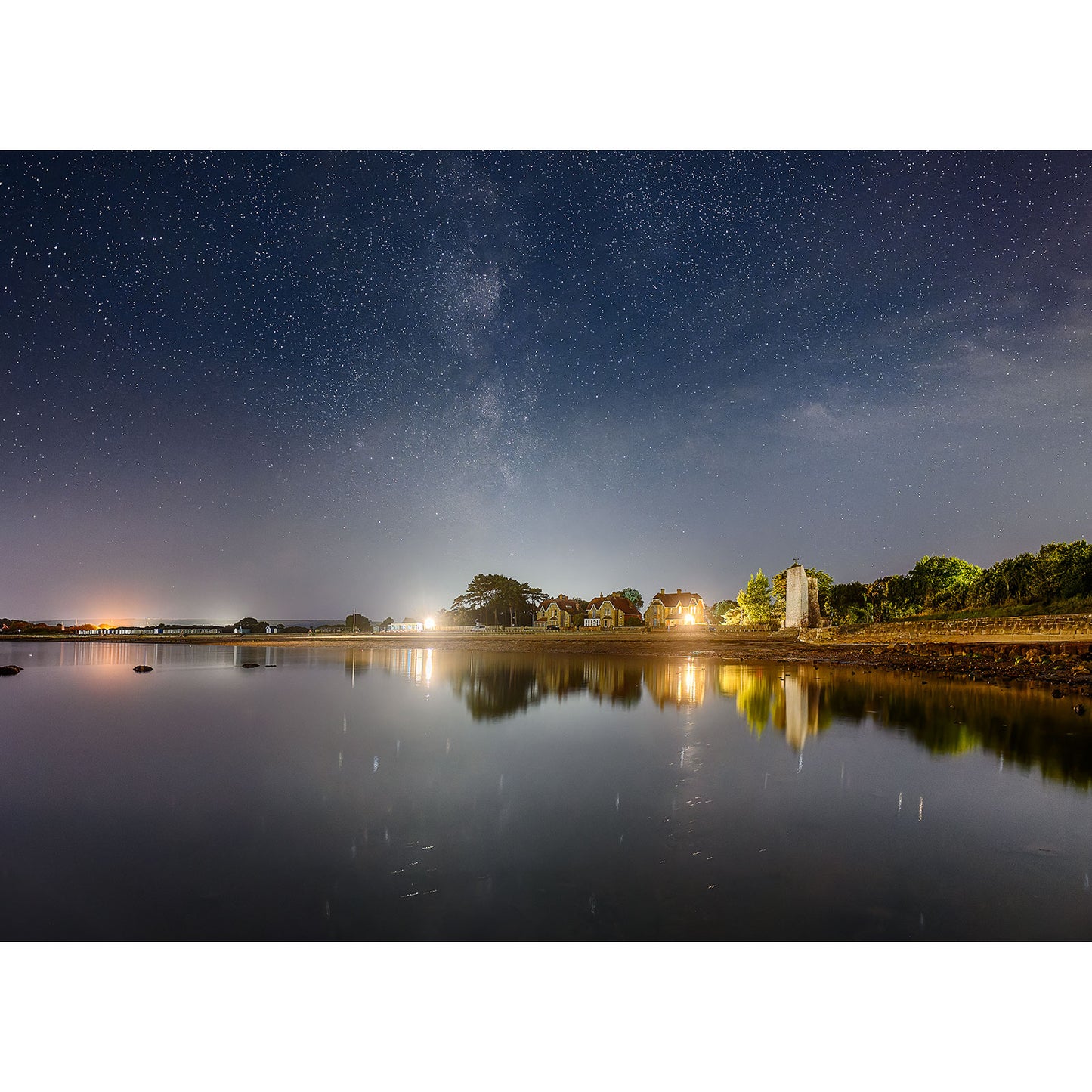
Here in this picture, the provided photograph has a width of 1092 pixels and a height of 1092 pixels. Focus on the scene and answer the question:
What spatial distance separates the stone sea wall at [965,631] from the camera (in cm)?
→ 1655

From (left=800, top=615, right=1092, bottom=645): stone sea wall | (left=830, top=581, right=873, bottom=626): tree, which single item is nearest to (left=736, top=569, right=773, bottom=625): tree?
(left=830, top=581, right=873, bottom=626): tree

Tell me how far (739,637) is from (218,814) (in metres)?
29.6

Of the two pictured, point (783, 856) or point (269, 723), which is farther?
point (269, 723)

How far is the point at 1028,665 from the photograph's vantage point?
15.7 metres

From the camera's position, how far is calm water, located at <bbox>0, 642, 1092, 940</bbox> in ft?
13.5

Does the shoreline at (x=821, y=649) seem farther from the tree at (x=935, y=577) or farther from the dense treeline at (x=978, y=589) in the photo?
the tree at (x=935, y=577)

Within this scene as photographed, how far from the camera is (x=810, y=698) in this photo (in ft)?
45.1

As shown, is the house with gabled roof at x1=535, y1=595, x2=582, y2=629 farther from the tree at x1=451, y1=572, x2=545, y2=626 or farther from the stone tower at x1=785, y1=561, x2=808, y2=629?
the stone tower at x1=785, y1=561, x2=808, y2=629

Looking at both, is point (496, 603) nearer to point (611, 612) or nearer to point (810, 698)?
point (611, 612)

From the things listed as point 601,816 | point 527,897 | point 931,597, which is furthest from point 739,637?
point 527,897

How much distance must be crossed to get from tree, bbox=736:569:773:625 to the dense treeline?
438 cm

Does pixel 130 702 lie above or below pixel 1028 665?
below

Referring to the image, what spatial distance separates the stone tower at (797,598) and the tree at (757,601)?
27.8 feet

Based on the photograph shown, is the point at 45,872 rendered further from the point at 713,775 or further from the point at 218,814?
the point at 713,775
